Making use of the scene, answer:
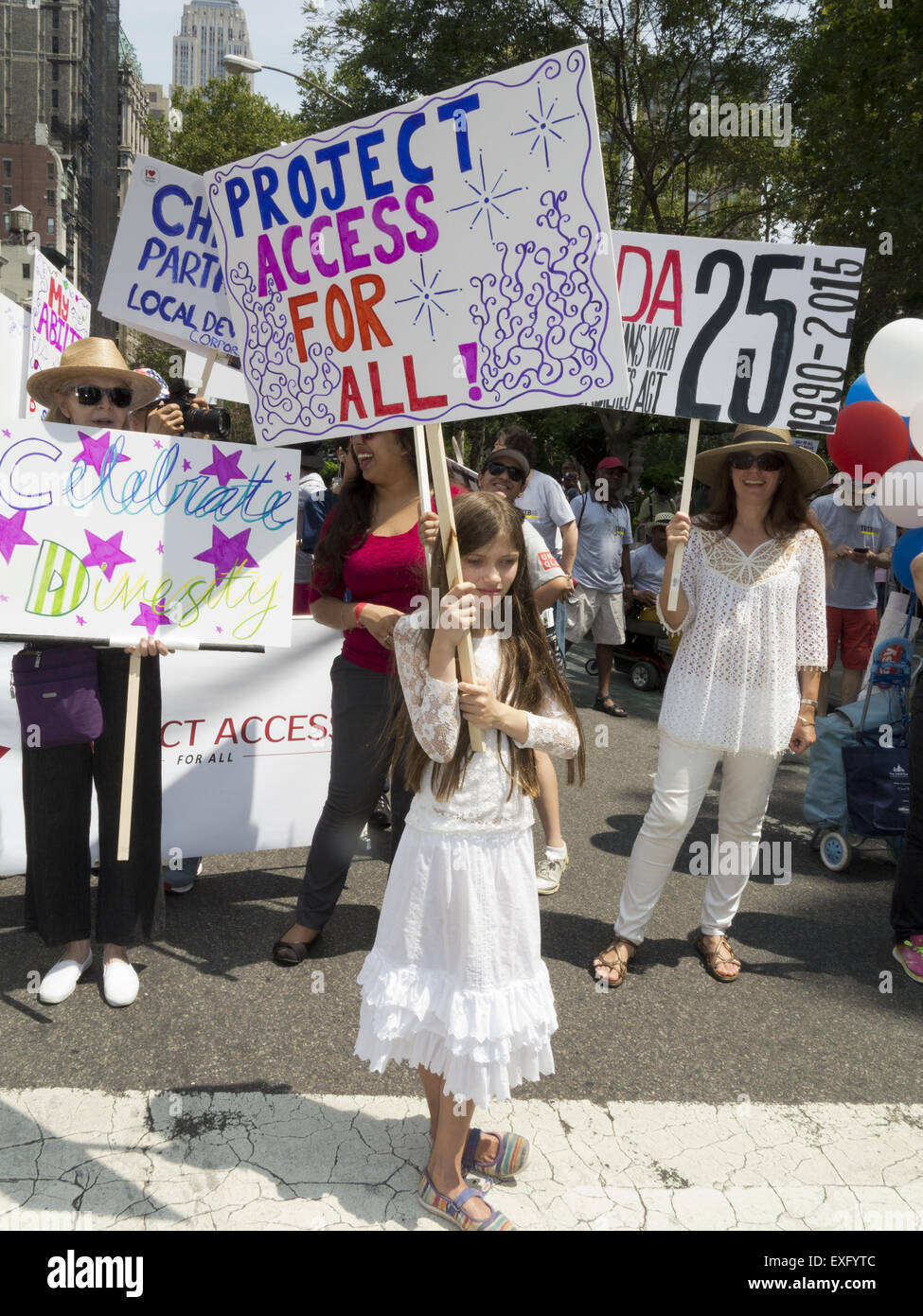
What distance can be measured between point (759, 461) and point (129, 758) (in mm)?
2239

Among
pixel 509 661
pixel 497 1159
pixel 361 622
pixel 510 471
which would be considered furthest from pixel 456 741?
pixel 510 471

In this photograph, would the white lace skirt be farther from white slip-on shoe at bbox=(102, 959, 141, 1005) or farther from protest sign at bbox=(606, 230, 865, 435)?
protest sign at bbox=(606, 230, 865, 435)

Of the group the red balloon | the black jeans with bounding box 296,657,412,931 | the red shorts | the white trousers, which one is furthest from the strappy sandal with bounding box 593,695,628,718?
the black jeans with bounding box 296,657,412,931

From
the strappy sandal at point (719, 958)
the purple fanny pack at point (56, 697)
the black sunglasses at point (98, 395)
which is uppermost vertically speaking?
the black sunglasses at point (98, 395)

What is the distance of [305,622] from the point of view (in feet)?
13.5

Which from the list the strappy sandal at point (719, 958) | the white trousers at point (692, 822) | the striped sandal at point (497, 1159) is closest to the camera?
the striped sandal at point (497, 1159)

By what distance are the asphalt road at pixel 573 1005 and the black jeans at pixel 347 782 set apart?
26 centimetres

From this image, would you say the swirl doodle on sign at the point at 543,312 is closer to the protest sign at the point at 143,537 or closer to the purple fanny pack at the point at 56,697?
the protest sign at the point at 143,537

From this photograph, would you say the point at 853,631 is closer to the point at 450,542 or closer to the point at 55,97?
the point at 450,542

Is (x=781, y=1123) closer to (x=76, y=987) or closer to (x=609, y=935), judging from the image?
(x=609, y=935)

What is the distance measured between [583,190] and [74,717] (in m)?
2.08

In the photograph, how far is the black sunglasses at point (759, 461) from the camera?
135 inches

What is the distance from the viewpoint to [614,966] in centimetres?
354

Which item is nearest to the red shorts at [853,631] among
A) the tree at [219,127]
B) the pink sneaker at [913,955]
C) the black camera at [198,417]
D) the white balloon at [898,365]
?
the white balloon at [898,365]
